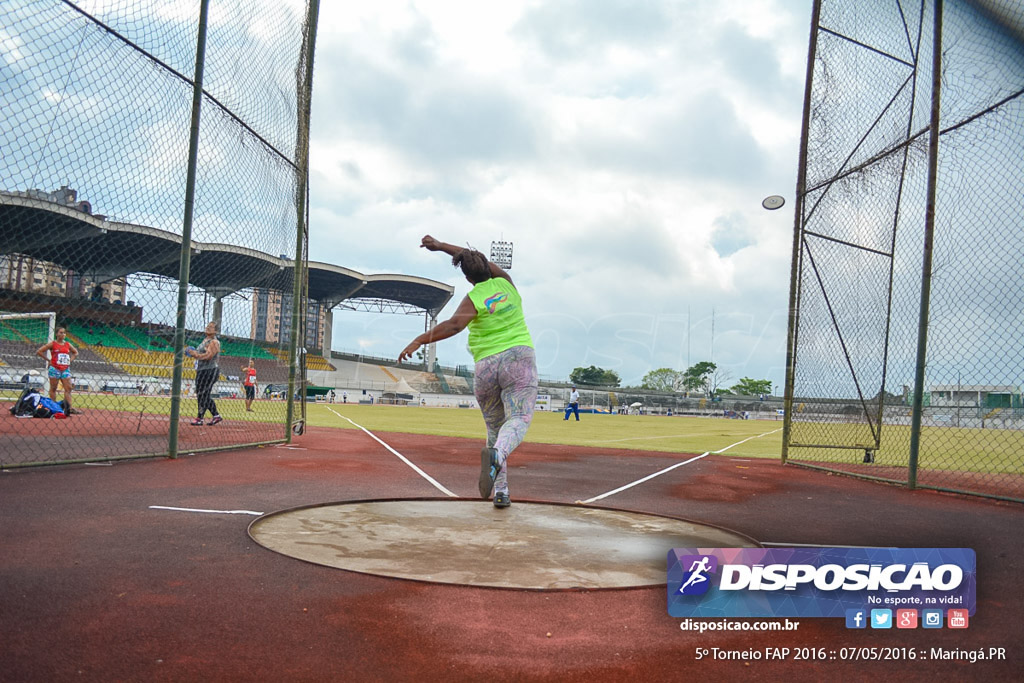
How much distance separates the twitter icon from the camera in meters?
2.76

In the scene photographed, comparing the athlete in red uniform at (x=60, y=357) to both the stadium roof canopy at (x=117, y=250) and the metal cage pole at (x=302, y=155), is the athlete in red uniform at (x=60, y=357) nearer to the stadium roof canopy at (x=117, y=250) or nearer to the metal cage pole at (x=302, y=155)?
the stadium roof canopy at (x=117, y=250)

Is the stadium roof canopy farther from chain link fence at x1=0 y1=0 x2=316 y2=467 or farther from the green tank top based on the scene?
the green tank top

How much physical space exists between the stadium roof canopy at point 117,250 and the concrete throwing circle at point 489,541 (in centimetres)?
431

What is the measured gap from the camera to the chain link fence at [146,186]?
597 centimetres

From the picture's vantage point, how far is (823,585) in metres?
2.86

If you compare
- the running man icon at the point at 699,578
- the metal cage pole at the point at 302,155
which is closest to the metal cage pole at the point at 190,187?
the metal cage pole at the point at 302,155

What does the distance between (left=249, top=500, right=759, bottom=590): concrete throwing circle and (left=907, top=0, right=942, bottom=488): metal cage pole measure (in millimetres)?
4501

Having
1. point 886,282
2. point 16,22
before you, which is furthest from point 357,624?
point 886,282

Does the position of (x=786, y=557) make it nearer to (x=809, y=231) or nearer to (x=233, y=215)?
(x=233, y=215)

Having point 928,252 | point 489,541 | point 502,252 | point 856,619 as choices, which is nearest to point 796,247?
point 928,252

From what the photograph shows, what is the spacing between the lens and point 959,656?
2.57 meters

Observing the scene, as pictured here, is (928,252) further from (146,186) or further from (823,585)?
(146,186)

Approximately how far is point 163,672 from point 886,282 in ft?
35.8

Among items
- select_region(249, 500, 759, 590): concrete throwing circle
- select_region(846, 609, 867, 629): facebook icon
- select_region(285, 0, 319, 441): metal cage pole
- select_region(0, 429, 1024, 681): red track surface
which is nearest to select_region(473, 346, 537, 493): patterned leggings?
select_region(249, 500, 759, 590): concrete throwing circle
